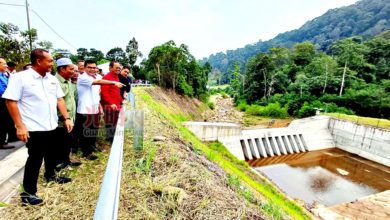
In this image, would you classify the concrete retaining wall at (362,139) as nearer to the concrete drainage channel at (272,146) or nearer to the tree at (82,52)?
the concrete drainage channel at (272,146)

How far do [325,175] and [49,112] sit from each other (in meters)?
16.8

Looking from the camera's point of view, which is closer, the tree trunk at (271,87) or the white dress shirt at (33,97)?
the white dress shirt at (33,97)

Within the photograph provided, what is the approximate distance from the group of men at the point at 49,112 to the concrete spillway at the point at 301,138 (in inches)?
432

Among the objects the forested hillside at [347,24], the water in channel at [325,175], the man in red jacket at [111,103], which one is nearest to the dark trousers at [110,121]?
the man in red jacket at [111,103]

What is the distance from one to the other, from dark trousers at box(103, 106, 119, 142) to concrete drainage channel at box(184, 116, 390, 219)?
9340mm

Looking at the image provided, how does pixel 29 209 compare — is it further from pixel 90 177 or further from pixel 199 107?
pixel 199 107

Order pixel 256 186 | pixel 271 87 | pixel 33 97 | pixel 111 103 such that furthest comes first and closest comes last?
pixel 271 87 → pixel 256 186 → pixel 111 103 → pixel 33 97

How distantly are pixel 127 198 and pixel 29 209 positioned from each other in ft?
2.73

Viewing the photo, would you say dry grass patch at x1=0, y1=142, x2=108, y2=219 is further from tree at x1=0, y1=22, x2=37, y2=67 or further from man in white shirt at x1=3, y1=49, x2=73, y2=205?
tree at x1=0, y1=22, x2=37, y2=67

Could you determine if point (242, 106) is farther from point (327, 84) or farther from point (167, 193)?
point (167, 193)

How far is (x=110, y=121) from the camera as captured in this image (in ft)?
12.6

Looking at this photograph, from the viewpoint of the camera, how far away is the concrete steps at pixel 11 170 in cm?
231

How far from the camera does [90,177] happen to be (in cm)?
262

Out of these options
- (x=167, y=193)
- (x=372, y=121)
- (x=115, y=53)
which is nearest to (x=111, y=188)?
(x=167, y=193)
